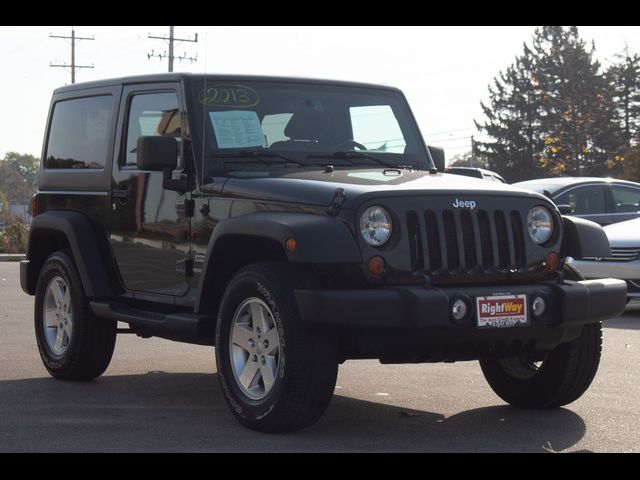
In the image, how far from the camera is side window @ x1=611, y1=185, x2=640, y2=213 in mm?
17109

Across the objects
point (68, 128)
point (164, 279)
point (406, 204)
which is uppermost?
point (68, 128)

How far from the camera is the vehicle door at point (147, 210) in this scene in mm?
7922

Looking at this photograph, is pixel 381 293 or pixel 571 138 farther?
pixel 571 138

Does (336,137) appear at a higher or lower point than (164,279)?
higher

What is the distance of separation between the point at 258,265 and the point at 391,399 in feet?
6.03

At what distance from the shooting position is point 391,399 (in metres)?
8.16

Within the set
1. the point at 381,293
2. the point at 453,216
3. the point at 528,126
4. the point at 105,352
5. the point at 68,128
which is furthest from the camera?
the point at 528,126

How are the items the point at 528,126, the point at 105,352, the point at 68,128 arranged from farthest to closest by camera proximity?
the point at 528,126
the point at 68,128
the point at 105,352

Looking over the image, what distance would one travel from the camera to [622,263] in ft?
45.9

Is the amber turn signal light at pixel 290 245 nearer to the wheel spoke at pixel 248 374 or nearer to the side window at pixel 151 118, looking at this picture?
the wheel spoke at pixel 248 374

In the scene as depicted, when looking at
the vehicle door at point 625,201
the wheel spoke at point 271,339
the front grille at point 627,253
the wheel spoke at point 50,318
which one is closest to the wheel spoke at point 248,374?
the wheel spoke at point 271,339

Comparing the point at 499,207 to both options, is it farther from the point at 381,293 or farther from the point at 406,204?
the point at 381,293

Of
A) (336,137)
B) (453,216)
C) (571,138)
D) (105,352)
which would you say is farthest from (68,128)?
(571,138)

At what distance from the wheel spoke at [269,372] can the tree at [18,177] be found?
381 feet
